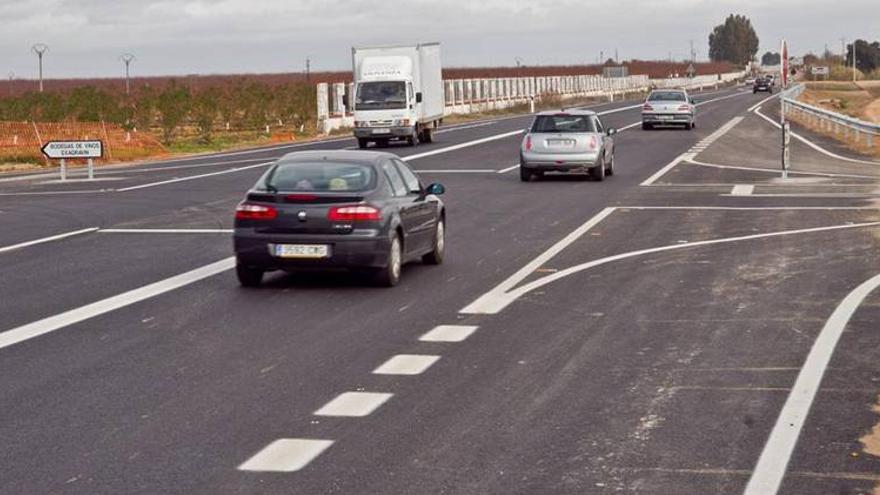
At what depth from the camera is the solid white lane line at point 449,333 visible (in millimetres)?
12453

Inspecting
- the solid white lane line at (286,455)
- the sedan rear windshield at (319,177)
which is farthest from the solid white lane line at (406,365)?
the sedan rear windshield at (319,177)

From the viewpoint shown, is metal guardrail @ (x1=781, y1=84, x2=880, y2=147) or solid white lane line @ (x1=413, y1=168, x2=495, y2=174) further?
metal guardrail @ (x1=781, y1=84, x2=880, y2=147)

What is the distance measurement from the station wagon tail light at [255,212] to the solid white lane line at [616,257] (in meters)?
2.50

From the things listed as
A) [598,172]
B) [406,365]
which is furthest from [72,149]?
[406,365]

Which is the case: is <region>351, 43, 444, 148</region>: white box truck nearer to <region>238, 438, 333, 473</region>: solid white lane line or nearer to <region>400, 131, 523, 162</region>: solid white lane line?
<region>400, 131, 523, 162</region>: solid white lane line

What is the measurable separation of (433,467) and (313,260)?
24.6 feet

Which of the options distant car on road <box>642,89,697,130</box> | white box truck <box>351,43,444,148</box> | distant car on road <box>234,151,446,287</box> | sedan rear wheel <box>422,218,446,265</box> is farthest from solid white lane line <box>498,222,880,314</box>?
distant car on road <box>642,89,697,130</box>

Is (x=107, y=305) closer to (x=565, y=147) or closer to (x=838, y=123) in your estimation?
(x=565, y=147)

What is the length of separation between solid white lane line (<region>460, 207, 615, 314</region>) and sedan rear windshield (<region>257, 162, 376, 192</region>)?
176cm

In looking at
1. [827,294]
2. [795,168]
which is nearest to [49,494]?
[827,294]

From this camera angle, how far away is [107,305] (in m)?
14.7

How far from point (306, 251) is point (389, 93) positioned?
36.6 m

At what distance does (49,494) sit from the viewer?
758 centimetres

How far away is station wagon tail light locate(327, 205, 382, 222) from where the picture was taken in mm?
15430
